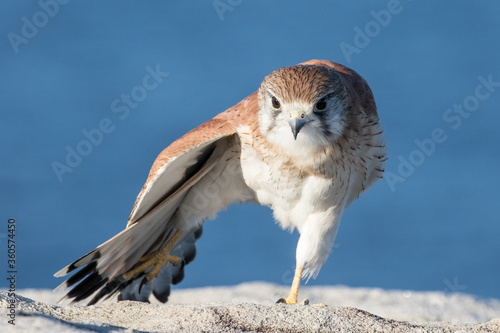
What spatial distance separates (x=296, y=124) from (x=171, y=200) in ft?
4.68

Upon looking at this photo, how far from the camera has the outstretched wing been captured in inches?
214

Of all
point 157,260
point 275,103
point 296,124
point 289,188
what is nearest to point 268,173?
point 289,188

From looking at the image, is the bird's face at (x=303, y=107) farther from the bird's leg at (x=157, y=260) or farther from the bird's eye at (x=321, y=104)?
the bird's leg at (x=157, y=260)

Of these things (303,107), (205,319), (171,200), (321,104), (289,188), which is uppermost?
(321,104)

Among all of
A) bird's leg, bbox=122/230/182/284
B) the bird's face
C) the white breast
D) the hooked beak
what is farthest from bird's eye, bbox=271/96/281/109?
bird's leg, bbox=122/230/182/284

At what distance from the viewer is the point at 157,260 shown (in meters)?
6.18

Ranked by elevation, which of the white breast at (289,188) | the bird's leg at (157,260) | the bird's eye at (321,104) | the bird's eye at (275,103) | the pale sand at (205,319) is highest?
the bird's eye at (321,104)

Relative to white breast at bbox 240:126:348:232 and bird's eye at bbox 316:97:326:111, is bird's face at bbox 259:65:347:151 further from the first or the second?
white breast at bbox 240:126:348:232

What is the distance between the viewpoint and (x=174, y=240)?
6.16m

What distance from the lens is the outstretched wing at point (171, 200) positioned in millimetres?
5430

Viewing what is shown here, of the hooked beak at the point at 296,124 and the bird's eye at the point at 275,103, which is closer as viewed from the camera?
the hooked beak at the point at 296,124

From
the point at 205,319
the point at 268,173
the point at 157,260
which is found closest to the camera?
the point at 205,319

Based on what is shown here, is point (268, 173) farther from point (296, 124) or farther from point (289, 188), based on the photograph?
point (296, 124)

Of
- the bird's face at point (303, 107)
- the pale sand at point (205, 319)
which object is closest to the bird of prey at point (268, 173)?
the bird's face at point (303, 107)
